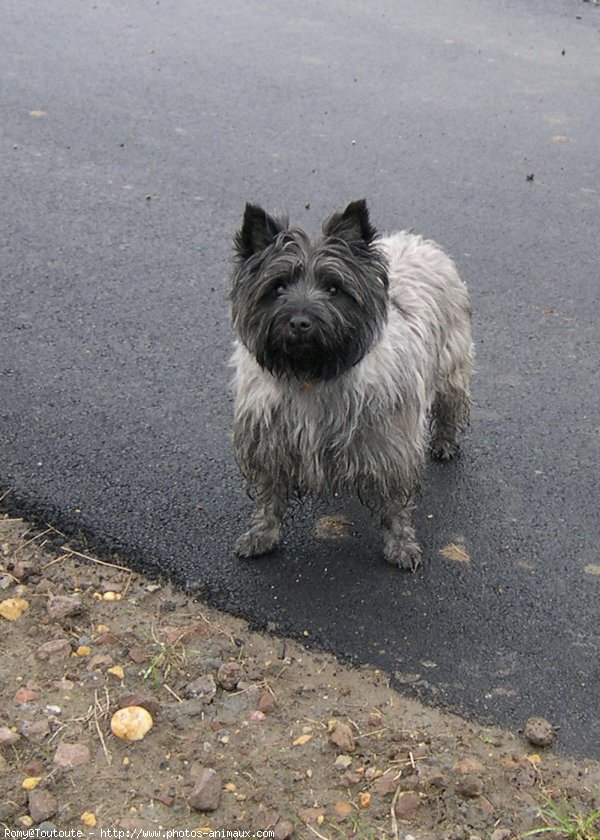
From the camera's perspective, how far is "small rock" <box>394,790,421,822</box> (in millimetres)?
3232

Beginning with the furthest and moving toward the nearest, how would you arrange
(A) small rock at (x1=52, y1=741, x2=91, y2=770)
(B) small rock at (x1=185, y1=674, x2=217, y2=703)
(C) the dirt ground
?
(B) small rock at (x1=185, y1=674, x2=217, y2=703) → (A) small rock at (x1=52, y1=741, x2=91, y2=770) → (C) the dirt ground

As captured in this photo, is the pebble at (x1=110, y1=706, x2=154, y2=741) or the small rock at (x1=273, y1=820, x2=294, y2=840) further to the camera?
the pebble at (x1=110, y1=706, x2=154, y2=741)

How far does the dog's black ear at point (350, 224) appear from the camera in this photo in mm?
3834

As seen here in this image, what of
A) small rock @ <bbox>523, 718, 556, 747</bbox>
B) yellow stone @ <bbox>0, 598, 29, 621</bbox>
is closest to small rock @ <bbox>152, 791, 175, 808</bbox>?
yellow stone @ <bbox>0, 598, 29, 621</bbox>

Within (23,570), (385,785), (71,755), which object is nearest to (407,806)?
(385,785)

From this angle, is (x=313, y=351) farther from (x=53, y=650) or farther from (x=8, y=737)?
(x=8, y=737)

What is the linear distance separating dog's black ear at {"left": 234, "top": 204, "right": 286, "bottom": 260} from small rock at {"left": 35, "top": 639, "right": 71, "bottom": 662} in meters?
1.69

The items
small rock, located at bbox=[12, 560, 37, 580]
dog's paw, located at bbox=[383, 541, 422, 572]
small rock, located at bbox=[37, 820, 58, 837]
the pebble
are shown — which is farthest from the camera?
dog's paw, located at bbox=[383, 541, 422, 572]

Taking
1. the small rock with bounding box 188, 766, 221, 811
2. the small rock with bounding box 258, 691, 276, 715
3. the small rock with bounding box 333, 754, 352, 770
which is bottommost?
the small rock with bounding box 258, 691, 276, 715

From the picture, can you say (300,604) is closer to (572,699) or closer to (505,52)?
(572,699)

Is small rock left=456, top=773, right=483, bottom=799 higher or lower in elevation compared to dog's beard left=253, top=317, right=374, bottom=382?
lower

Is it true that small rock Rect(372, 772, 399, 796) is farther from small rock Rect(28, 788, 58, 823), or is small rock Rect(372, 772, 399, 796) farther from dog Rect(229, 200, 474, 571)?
dog Rect(229, 200, 474, 571)

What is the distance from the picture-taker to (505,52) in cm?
1034

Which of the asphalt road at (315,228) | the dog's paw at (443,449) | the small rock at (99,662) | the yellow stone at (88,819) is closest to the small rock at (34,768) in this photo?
the yellow stone at (88,819)
